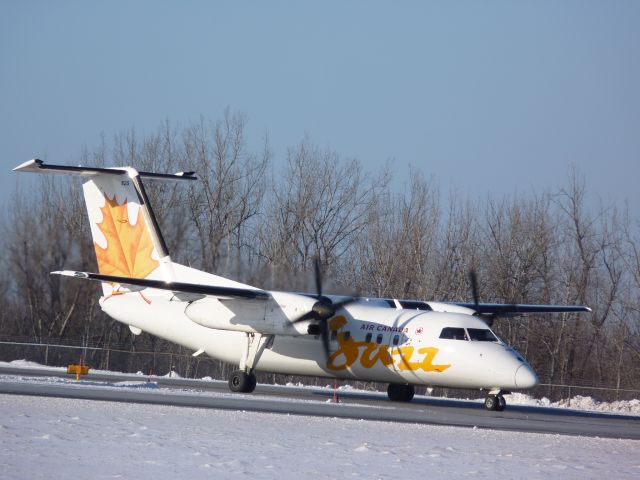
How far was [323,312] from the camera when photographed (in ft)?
79.3

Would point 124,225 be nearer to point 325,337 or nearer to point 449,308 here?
point 325,337

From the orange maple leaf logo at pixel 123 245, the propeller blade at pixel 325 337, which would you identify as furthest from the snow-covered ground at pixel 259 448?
the orange maple leaf logo at pixel 123 245

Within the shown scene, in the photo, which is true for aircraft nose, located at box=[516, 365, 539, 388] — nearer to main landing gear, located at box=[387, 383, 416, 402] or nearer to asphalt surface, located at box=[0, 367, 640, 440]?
asphalt surface, located at box=[0, 367, 640, 440]

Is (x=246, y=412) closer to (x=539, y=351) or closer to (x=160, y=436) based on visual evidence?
(x=160, y=436)

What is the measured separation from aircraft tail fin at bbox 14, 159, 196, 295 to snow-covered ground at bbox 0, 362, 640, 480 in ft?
31.2

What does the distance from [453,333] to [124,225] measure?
35.1ft

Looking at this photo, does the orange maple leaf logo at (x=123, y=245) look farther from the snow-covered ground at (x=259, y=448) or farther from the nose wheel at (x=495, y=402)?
the nose wheel at (x=495, y=402)

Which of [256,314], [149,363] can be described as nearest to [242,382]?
[256,314]

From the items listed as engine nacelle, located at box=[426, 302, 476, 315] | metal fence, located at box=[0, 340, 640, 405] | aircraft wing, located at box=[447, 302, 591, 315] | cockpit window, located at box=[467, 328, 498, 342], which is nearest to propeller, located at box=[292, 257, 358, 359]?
engine nacelle, located at box=[426, 302, 476, 315]

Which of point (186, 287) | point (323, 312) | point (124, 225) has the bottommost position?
point (323, 312)

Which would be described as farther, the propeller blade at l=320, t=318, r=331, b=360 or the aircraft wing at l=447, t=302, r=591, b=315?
the aircraft wing at l=447, t=302, r=591, b=315

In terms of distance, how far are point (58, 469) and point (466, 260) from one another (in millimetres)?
39635

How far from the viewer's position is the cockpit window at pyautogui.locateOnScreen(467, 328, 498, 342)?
23.3 m

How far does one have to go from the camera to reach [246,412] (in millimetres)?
18578
